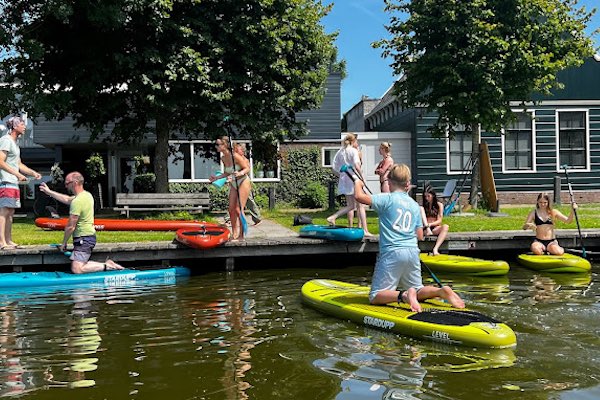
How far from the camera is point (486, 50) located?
15.4 m

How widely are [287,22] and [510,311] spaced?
11.5 metres

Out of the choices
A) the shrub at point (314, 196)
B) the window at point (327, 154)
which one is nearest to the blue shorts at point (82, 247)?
the shrub at point (314, 196)

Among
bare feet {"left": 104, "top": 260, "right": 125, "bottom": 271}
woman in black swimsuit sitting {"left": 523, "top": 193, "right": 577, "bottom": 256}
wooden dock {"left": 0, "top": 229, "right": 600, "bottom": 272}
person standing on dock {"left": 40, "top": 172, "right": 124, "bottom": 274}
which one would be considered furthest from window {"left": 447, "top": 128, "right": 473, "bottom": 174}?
person standing on dock {"left": 40, "top": 172, "right": 124, "bottom": 274}

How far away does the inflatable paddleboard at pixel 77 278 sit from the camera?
331 inches

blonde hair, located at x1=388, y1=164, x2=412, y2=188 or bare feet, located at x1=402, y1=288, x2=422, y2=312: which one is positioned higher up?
blonde hair, located at x1=388, y1=164, x2=412, y2=188

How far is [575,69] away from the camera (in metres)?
22.3

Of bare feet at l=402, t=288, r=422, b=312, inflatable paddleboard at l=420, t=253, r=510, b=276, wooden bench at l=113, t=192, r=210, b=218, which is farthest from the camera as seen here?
wooden bench at l=113, t=192, r=210, b=218

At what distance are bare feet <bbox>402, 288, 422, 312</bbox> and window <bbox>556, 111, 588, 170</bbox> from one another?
1895 cm

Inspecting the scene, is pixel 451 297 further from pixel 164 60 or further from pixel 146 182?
pixel 146 182

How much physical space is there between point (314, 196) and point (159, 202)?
21.7ft

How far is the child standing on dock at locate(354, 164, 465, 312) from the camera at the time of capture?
568cm

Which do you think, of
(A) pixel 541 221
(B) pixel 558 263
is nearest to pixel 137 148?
(A) pixel 541 221

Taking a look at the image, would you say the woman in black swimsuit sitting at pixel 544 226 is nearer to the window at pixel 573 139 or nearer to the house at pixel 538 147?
the house at pixel 538 147

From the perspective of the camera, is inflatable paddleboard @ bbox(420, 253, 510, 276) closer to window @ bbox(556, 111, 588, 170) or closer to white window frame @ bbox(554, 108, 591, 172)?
white window frame @ bbox(554, 108, 591, 172)
